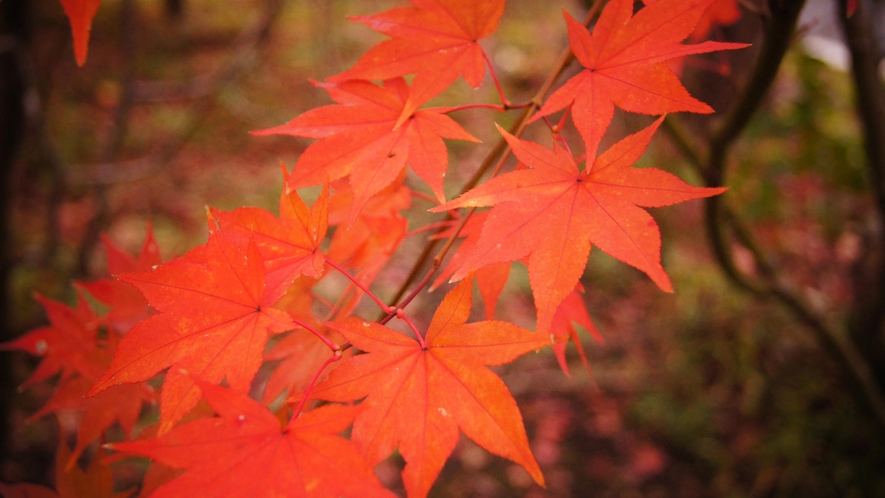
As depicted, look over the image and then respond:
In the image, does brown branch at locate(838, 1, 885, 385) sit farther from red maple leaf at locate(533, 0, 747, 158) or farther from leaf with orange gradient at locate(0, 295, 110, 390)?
leaf with orange gradient at locate(0, 295, 110, 390)

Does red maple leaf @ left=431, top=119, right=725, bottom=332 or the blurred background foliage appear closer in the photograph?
red maple leaf @ left=431, top=119, right=725, bottom=332

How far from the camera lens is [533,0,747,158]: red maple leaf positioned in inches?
19.4

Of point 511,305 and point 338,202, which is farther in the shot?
point 511,305

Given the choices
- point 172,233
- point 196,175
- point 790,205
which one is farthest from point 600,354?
point 196,175

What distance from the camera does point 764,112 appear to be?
2.18 m

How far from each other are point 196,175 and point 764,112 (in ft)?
12.3

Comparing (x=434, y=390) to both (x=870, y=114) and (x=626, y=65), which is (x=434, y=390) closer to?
(x=626, y=65)

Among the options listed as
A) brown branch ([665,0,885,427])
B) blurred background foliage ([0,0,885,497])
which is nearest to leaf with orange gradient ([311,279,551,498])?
brown branch ([665,0,885,427])

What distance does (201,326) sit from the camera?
1.69 feet

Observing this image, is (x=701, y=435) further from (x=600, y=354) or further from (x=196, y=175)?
(x=196, y=175)

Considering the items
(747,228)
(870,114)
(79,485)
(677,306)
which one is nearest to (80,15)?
(79,485)

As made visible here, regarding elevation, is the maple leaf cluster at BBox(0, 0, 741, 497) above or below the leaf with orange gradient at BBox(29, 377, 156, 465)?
above

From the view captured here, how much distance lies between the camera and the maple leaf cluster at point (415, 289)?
0.44 meters

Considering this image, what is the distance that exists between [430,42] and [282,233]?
0.95 ft
